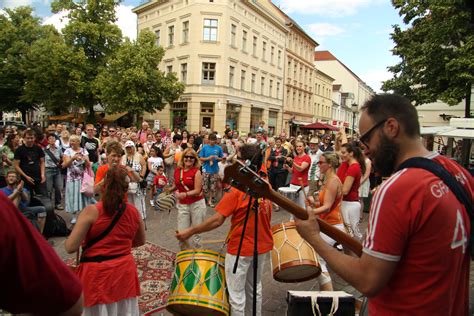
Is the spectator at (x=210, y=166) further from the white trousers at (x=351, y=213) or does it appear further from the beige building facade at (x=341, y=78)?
the beige building facade at (x=341, y=78)

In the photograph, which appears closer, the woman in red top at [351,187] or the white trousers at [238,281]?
the white trousers at [238,281]

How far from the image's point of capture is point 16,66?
1393 inches

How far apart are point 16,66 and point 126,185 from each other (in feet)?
131

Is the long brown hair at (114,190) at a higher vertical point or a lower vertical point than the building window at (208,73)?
lower

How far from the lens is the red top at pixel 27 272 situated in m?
0.97

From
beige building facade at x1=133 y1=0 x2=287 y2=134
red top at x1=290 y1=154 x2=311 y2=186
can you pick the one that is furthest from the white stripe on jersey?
beige building facade at x1=133 y1=0 x2=287 y2=134

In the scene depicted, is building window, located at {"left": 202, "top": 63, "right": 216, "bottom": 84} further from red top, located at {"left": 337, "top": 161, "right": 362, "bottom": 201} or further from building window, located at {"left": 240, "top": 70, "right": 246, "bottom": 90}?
red top, located at {"left": 337, "top": 161, "right": 362, "bottom": 201}

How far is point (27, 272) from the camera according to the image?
0.98 meters

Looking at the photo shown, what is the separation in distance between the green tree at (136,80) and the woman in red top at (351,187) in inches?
890

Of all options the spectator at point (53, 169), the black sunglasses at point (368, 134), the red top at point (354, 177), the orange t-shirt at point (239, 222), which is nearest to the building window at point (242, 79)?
the spectator at point (53, 169)

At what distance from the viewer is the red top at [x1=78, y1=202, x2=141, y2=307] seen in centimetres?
288

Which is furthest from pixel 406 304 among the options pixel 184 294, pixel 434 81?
pixel 434 81

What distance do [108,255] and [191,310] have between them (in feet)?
2.97

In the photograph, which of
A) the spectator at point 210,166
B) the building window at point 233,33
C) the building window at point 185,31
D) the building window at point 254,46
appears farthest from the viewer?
the building window at point 254,46
